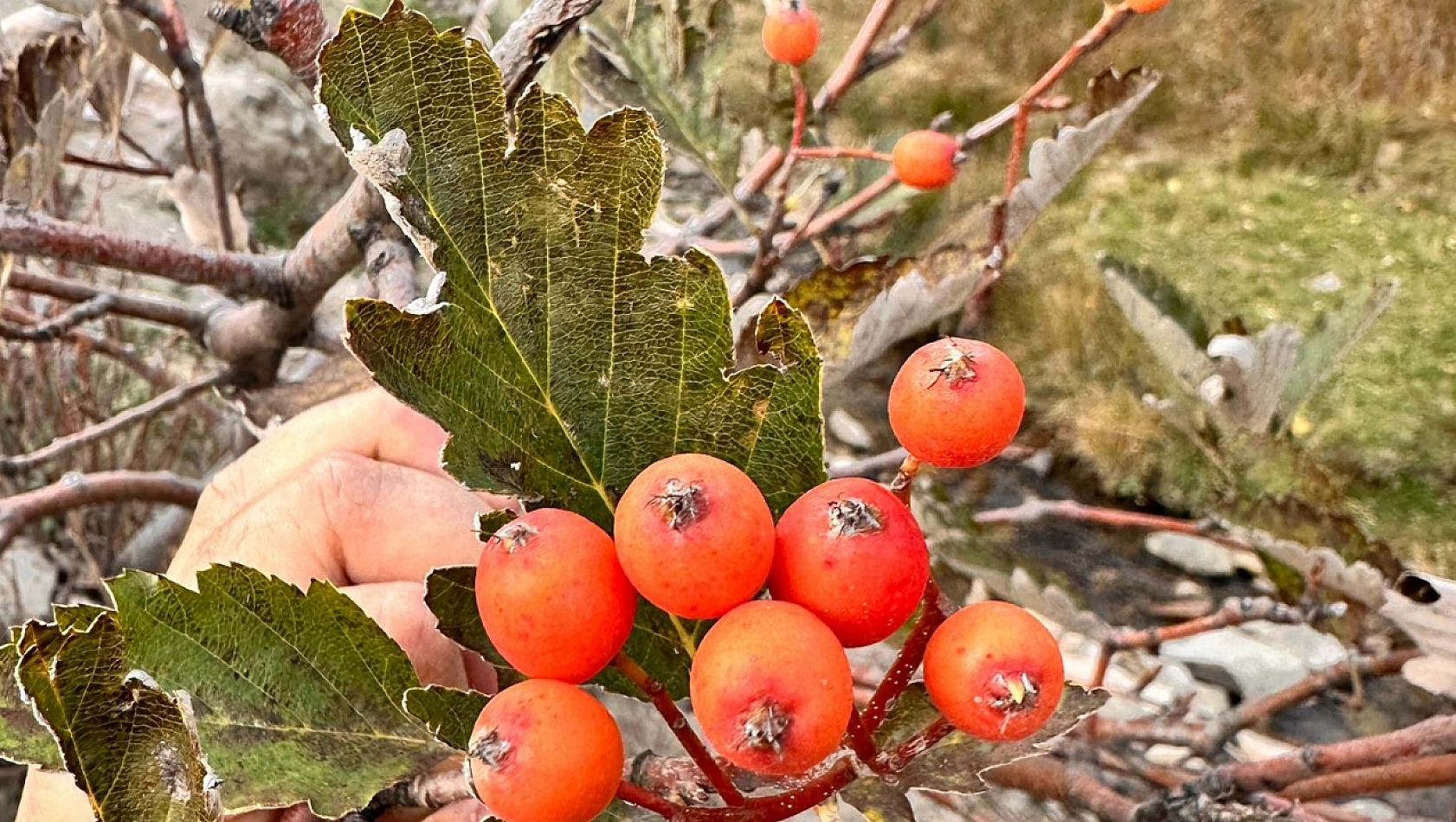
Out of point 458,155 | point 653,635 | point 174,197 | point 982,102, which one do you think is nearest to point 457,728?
point 653,635

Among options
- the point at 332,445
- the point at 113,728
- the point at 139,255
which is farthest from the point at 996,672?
the point at 139,255

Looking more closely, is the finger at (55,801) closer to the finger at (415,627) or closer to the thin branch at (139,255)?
the finger at (415,627)

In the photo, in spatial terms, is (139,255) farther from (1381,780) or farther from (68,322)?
(1381,780)

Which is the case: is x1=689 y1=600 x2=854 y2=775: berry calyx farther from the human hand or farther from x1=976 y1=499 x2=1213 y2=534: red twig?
x1=976 y1=499 x2=1213 y2=534: red twig

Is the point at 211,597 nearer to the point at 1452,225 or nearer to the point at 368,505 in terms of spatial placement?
the point at 368,505

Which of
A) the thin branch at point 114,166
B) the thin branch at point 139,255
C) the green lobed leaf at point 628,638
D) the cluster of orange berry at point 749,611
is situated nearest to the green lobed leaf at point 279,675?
the green lobed leaf at point 628,638

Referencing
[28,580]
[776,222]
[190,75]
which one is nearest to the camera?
[776,222]

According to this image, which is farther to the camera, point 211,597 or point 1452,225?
point 1452,225
